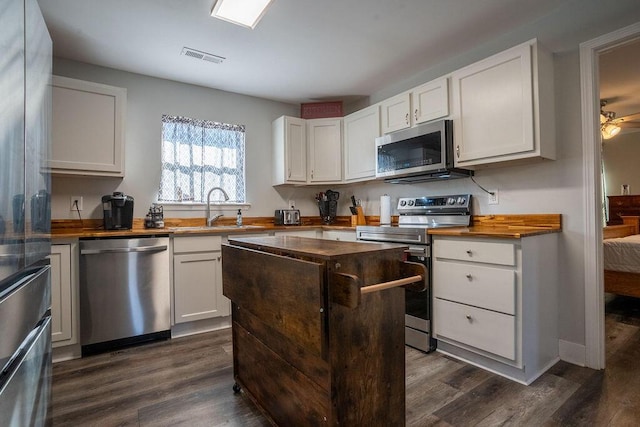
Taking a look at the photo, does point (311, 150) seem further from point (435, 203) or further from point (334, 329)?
point (334, 329)

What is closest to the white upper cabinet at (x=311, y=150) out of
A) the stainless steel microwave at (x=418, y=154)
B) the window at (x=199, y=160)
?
the window at (x=199, y=160)

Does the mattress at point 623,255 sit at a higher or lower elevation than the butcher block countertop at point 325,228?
lower

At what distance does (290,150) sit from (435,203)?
1.73 meters

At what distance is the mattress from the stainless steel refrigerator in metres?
4.48

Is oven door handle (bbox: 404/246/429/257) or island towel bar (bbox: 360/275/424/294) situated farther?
oven door handle (bbox: 404/246/429/257)

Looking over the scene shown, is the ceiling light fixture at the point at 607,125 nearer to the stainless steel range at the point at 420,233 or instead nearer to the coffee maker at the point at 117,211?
the stainless steel range at the point at 420,233

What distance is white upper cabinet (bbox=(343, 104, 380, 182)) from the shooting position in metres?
3.38

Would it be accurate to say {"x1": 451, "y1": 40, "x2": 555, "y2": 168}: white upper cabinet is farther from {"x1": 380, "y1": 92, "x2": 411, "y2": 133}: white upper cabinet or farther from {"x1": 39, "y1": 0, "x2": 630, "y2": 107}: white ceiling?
{"x1": 380, "y1": 92, "x2": 411, "y2": 133}: white upper cabinet

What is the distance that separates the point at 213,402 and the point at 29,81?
1.70 meters

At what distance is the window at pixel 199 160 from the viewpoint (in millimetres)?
3307

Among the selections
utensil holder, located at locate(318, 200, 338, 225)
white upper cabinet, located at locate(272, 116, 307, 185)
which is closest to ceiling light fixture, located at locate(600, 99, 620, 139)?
utensil holder, located at locate(318, 200, 338, 225)

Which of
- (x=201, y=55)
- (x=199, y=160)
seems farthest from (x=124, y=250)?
(x=201, y=55)

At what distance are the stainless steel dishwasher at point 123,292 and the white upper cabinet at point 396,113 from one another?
2.29 m

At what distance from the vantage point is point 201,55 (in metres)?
2.80
